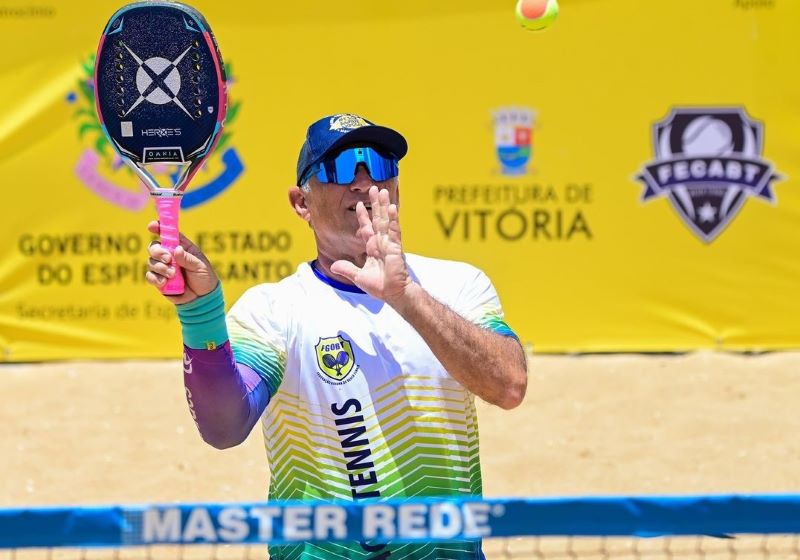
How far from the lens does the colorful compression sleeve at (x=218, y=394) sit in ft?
9.94

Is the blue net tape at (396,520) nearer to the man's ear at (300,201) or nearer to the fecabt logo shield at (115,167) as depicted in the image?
the man's ear at (300,201)

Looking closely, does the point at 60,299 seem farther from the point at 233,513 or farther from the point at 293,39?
the point at 233,513

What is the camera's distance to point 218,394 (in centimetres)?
304

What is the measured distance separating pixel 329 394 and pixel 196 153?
2.42 feet

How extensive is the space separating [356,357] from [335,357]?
56mm

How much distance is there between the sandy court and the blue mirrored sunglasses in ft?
14.4

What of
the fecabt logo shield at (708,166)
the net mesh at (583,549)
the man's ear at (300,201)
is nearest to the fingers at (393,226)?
the man's ear at (300,201)

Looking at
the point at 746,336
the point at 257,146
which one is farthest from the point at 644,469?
the point at 257,146

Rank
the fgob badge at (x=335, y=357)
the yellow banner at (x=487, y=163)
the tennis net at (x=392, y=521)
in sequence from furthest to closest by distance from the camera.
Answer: the yellow banner at (x=487, y=163) → the fgob badge at (x=335, y=357) → the tennis net at (x=392, y=521)

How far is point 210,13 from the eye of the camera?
9.09m

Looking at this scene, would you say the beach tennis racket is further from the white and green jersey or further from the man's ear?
the white and green jersey

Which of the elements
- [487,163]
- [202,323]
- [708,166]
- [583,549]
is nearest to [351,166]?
[202,323]

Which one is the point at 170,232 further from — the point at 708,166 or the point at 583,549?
the point at 708,166

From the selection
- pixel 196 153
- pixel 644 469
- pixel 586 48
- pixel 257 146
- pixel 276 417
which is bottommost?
pixel 644 469
